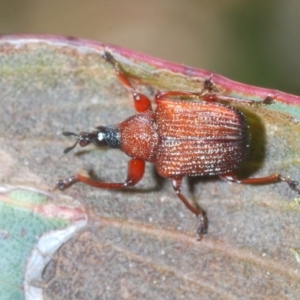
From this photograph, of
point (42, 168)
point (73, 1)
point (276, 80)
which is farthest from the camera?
point (73, 1)

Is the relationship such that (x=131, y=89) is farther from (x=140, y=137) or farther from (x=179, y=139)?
(x=179, y=139)

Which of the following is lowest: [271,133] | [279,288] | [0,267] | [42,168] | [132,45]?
[0,267]

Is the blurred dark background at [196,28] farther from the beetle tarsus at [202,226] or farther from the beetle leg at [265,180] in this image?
the beetle tarsus at [202,226]

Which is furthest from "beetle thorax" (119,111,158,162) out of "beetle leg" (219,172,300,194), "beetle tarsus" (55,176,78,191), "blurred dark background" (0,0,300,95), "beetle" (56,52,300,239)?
"blurred dark background" (0,0,300,95)

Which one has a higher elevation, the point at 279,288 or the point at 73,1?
the point at 73,1

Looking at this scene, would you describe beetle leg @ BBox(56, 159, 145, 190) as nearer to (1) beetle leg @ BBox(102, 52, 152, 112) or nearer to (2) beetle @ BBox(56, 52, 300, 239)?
(2) beetle @ BBox(56, 52, 300, 239)

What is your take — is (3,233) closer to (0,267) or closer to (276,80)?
(0,267)

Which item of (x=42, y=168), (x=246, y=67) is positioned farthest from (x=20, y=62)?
(x=246, y=67)
